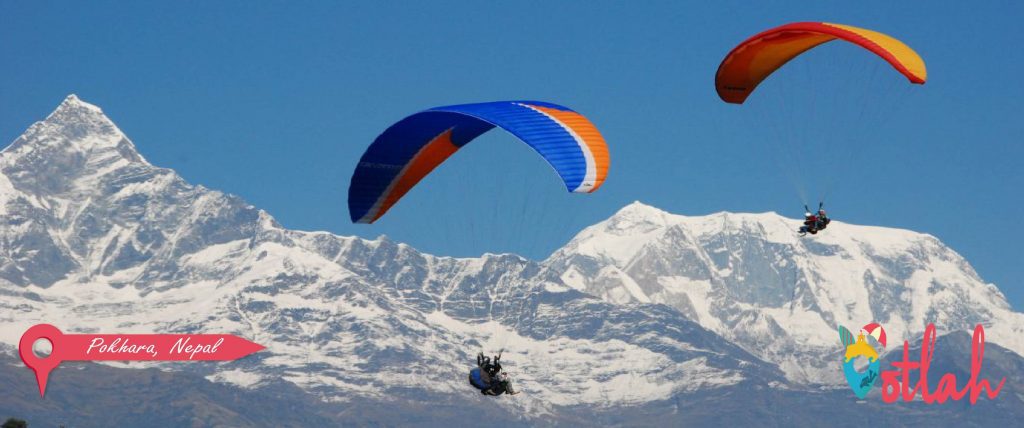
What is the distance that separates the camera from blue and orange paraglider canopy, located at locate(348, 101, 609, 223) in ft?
199

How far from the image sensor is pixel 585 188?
193ft

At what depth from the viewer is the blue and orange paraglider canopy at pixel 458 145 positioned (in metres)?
60.6

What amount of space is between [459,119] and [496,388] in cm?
1170

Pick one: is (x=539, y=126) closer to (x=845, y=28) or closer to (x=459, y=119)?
(x=459, y=119)

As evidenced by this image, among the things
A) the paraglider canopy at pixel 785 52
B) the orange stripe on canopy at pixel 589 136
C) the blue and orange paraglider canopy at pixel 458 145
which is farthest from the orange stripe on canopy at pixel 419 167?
the paraglider canopy at pixel 785 52

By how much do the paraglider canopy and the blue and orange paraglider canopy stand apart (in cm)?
704

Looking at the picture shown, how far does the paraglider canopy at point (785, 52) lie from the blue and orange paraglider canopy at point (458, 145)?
7036 mm

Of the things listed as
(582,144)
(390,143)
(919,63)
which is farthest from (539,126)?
(919,63)

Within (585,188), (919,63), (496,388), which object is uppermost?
(919,63)

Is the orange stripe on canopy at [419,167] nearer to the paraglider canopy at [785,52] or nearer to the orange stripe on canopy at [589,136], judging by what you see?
the orange stripe on canopy at [589,136]

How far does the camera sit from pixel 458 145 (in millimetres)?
70062

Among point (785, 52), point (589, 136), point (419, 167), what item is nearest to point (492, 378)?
point (589, 136)

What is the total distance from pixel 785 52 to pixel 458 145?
12.9 metres

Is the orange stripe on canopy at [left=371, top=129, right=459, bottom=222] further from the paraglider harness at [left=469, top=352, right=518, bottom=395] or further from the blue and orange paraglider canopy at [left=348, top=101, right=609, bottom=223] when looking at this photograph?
the paraglider harness at [left=469, top=352, right=518, bottom=395]
